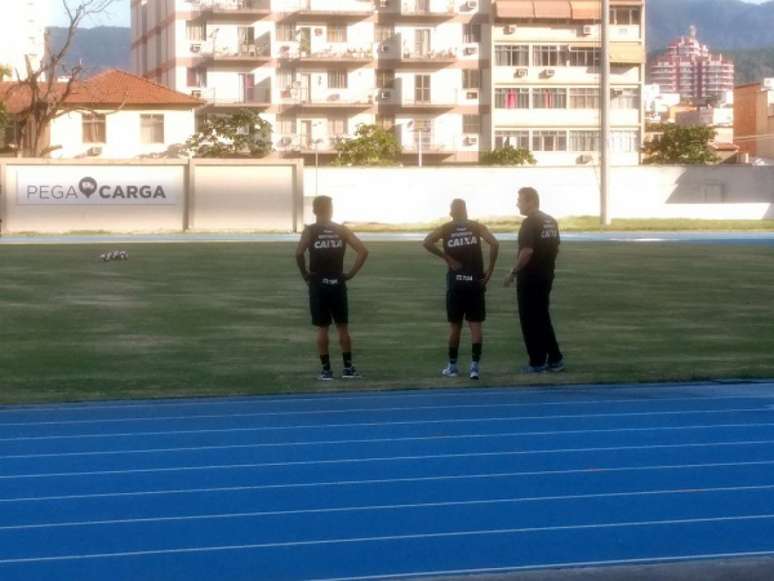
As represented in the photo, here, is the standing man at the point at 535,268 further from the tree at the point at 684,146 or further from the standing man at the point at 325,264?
the tree at the point at 684,146

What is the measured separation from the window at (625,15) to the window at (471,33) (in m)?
8.16

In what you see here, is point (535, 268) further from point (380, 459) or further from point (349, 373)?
point (380, 459)

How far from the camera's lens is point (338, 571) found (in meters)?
7.38

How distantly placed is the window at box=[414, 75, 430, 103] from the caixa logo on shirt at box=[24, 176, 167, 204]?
33805mm

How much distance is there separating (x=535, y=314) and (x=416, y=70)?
71.6m

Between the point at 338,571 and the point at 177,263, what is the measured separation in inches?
1085

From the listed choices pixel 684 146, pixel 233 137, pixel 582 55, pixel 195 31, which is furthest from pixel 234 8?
pixel 684 146

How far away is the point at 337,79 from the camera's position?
84.6 metres

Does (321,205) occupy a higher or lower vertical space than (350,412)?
higher

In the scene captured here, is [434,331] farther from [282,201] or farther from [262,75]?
[262,75]

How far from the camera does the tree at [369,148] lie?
252 ft

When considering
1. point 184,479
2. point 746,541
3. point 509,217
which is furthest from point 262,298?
point 509,217

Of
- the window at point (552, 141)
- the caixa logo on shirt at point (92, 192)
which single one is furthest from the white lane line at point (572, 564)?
the window at point (552, 141)

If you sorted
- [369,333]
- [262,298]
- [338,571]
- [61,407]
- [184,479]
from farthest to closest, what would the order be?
[262,298] < [369,333] < [61,407] < [184,479] < [338,571]
